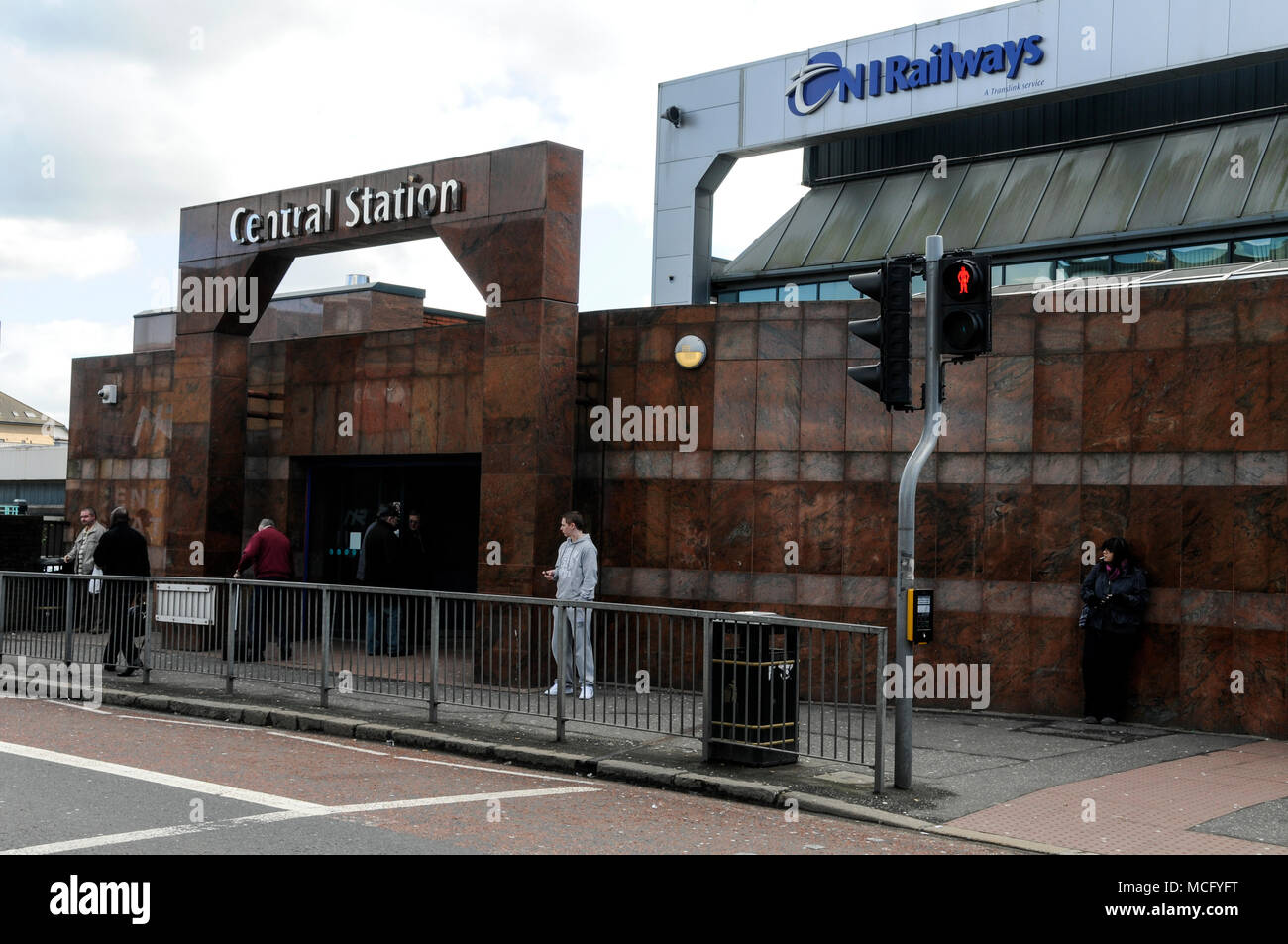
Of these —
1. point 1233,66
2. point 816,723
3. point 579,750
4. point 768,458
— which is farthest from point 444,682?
point 1233,66

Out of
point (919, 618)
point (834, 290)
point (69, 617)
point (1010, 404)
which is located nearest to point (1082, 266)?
point (834, 290)

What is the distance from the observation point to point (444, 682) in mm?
11836

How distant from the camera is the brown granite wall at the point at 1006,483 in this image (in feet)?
39.3

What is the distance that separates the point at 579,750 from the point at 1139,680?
18.1 feet

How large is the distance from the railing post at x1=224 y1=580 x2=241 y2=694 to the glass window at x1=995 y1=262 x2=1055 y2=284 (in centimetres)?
1446

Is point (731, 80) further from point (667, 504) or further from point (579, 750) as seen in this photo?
point (579, 750)

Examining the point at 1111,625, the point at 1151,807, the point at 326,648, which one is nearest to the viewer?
the point at 1151,807

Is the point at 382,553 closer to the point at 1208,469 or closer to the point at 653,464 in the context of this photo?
the point at 653,464

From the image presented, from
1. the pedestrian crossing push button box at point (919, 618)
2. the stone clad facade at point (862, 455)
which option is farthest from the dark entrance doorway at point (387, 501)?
the pedestrian crossing push button box at point (919, 618)

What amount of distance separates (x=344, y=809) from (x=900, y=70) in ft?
65.4

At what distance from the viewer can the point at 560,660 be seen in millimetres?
11047

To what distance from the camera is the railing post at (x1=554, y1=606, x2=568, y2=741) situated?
11.0 meters

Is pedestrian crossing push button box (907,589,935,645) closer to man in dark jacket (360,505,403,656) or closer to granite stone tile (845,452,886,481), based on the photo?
granite stone tile (845,452,886,481)

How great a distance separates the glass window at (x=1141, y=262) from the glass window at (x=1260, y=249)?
112 cm
